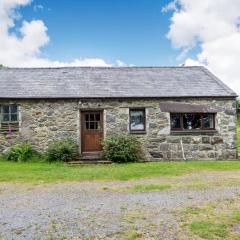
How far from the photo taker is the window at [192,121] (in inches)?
620

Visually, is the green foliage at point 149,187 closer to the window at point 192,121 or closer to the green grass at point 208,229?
the green grass at point 208,229

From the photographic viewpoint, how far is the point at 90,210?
669 cm

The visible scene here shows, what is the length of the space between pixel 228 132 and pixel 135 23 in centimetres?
909

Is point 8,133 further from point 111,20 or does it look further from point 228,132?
point 228,132

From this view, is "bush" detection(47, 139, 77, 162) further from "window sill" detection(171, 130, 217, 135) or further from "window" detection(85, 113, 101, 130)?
"window sill" detection(171, 130, 217, 135)

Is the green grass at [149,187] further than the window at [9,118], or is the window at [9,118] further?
the window at [9,118]

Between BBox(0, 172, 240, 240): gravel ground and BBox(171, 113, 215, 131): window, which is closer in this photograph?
BBox(0, 172, 240, 240): gravel ground

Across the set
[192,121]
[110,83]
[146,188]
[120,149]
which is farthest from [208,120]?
[146,188]

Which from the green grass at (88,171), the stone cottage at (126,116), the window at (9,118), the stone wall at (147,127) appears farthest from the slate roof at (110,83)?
the green grass at (88,171)

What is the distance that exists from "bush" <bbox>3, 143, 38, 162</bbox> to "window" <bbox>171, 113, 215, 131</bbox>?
661 centimetres

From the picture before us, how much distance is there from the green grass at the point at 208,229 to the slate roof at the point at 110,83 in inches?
401

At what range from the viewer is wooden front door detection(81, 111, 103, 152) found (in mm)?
15633

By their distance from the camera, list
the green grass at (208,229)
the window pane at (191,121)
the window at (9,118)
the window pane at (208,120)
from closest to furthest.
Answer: the green grass at (208,229) → the window at (9,118) → the window pane at (191,121) → the window pane at (208,120)

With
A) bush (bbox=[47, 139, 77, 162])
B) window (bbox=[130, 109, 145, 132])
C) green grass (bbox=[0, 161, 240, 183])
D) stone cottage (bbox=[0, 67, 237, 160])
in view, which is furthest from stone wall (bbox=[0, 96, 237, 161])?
green grass (bbox=[0, 161, 240, 183])
